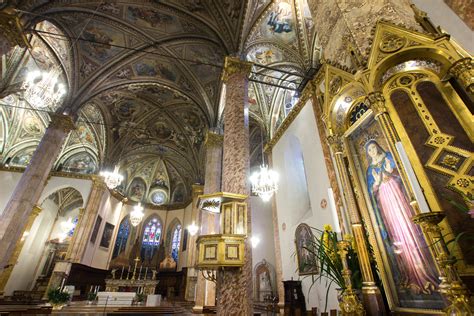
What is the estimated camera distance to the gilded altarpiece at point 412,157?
2.40 m

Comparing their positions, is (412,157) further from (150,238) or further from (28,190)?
(150,238)

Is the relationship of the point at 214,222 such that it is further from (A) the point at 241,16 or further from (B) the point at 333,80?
(A) the point at 241,16

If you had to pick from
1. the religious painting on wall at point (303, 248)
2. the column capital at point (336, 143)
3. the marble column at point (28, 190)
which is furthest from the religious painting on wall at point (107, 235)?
the column capital at point (336, 143)

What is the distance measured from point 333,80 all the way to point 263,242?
1306 cm

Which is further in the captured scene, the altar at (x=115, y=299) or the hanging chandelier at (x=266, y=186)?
the altar at (x=115, y=299)

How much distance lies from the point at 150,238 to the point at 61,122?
1292 centimetres

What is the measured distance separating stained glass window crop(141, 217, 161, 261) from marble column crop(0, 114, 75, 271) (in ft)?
39.7

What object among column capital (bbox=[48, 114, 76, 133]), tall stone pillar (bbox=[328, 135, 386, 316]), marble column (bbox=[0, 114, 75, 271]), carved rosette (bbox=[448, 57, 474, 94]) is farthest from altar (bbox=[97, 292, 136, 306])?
carved rosette (bbox=[448, 57, 474, 94])

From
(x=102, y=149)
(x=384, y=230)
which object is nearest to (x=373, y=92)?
(x=384, y=230)

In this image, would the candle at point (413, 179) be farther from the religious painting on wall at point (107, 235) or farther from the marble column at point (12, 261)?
the religious painting on wall at point (107, 235)

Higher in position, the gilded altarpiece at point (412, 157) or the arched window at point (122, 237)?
the arched window at point (122, 237)

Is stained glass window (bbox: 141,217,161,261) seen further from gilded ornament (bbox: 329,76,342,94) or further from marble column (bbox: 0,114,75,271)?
gilded ornament (bbox: 329,76,342,94)

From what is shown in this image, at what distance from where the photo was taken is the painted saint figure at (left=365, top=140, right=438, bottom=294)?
9.19 feet

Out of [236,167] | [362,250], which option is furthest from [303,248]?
[362,250]
